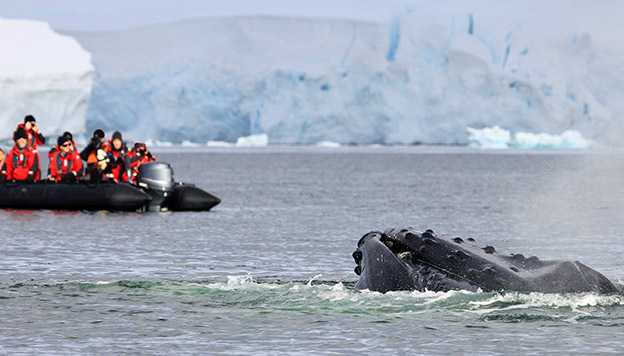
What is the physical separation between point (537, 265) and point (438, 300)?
1231 mm

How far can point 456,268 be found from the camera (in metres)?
10.4

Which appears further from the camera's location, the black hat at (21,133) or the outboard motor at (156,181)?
the outboard motor at (156,181)

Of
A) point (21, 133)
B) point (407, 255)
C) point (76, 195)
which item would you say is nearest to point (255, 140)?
point (76, 195)

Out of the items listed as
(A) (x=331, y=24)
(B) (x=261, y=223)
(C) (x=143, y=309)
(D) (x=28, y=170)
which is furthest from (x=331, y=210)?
(A) (x=331, y=24)

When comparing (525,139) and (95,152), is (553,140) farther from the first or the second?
(95,152)

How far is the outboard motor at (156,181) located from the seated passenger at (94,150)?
1484 mm

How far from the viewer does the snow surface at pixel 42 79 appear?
87750 mm

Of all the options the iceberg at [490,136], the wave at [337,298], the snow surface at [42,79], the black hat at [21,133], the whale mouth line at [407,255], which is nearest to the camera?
the whale mouth line at [407,255]

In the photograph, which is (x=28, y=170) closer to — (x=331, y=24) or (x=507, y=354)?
(x=507, y=354)

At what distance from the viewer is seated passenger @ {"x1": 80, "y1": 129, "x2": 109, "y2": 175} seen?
1283 inches

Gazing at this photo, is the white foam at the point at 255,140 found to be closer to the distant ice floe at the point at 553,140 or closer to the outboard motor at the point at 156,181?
the distant ice floe at the point at 553,140

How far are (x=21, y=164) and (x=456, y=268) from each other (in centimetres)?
2606

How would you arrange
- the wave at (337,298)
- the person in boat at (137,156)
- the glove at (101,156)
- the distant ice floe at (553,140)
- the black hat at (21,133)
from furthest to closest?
the distant ice floe at (553,140), the person in boat at (137,156), the glove at (101,156), the black hat at (21,133), the wave at (337,298)

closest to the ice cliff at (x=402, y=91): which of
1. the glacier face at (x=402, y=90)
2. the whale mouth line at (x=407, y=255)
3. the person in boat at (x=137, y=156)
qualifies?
the glacier face at (x=402, y=90)
